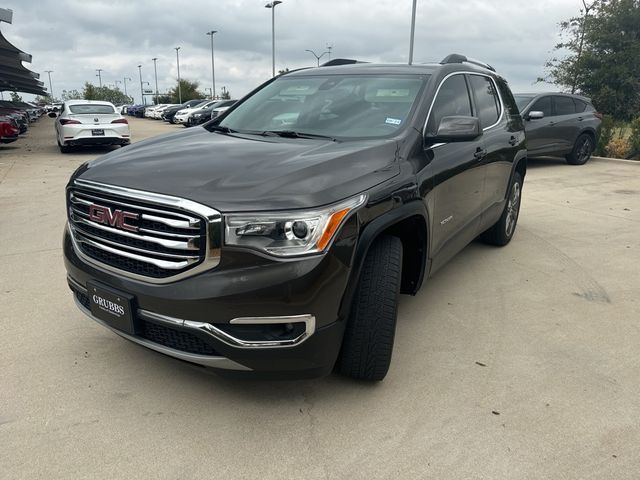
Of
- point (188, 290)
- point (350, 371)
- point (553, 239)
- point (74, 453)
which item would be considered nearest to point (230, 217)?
point (188, 290)

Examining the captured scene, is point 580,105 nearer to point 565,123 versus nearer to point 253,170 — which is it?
point 565,123

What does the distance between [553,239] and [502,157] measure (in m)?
1.73

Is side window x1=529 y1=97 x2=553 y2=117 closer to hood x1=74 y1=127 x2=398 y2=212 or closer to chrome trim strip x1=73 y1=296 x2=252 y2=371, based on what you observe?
hood x1=74 y1=127 x2=398 y2=212

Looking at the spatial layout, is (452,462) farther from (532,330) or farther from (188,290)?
(532,330)

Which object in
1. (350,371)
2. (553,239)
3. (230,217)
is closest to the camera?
(230,217)

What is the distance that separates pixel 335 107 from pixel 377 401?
1.94m

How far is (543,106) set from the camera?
11.3m

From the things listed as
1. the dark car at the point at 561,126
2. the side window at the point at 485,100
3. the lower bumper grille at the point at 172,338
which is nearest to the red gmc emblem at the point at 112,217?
the lower bumper grille at the point at 172,338

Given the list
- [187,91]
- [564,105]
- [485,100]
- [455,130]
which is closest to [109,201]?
[455,130]

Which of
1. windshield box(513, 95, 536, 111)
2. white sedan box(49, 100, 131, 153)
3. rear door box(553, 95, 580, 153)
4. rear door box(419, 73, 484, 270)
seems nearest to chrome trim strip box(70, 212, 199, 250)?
rear door box(419, 73, 484, 270)

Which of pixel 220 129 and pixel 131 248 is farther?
pixel 220 129

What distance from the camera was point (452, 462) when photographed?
228 centimetres

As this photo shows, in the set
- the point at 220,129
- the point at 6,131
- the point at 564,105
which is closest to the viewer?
the point at 220,129

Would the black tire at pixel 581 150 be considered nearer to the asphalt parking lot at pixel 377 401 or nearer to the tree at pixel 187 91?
the asphalt parking lot at pixel 377 401
